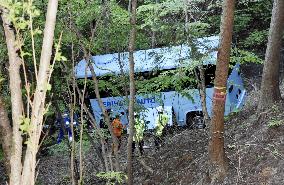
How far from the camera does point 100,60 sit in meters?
17.6

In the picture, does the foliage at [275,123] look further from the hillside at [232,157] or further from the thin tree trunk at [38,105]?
the thin tree trunk at [38,105]

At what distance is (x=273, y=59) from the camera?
32.2 ft

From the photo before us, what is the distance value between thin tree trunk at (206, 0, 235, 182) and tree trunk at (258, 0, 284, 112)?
265 cm

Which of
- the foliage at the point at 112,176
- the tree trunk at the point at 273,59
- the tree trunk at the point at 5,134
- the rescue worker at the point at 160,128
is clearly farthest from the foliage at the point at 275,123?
the tree trunk at the point at 5,134

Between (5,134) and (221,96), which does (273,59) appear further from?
(5,134)

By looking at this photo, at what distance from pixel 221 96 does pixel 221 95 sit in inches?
0.8

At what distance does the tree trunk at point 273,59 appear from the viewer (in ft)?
31.3

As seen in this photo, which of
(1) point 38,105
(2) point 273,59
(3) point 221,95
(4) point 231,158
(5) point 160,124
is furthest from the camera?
(5) point 160,124

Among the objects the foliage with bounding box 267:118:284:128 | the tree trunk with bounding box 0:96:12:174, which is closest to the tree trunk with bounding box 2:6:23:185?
the tree trunk with bounding box 0:96:12:174

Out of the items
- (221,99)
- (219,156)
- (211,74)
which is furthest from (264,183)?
(211,74)

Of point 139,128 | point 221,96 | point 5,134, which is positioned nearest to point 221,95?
point 221,96

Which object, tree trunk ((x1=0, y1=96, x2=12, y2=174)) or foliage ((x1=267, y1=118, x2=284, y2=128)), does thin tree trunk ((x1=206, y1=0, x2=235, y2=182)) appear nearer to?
foliage ((x1=267, y1=118, x2=284, y2=128))

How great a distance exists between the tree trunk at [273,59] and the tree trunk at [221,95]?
8.69ft

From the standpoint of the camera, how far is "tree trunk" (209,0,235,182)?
7.09 m
